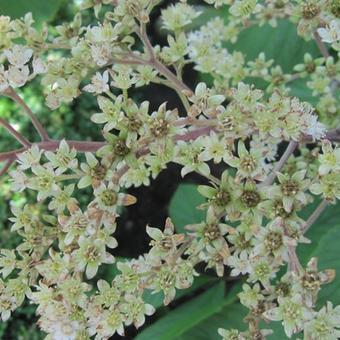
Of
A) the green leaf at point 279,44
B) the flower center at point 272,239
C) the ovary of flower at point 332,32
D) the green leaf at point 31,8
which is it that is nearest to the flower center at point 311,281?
the flower center at point 272,239

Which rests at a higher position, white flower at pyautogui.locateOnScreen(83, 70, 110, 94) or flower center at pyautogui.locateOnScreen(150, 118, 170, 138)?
white flower at pyautogui.locateOnScreen(83, 70, 110, 94)

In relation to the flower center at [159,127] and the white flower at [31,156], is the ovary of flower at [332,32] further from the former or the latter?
the white flower at [31,156]

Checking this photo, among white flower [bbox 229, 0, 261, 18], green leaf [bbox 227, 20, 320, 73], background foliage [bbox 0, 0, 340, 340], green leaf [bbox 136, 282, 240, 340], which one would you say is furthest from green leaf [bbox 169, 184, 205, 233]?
white flower [bbox 229, 0, 261, 18]

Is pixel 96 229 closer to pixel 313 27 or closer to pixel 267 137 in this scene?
pixel 267 137

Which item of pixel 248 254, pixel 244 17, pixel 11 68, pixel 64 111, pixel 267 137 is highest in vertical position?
pixel 11 68

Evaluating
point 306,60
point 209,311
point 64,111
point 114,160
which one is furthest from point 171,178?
point 114,160

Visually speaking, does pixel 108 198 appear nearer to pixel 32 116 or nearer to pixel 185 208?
pixel 32 116

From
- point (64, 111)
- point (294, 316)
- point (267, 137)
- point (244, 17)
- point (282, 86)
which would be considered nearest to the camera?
point (294, 316)

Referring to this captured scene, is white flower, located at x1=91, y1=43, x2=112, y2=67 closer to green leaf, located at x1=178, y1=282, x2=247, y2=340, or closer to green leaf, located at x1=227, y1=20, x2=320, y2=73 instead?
green leaf, located at x1=178, y1=282, x2=247, y2=340
